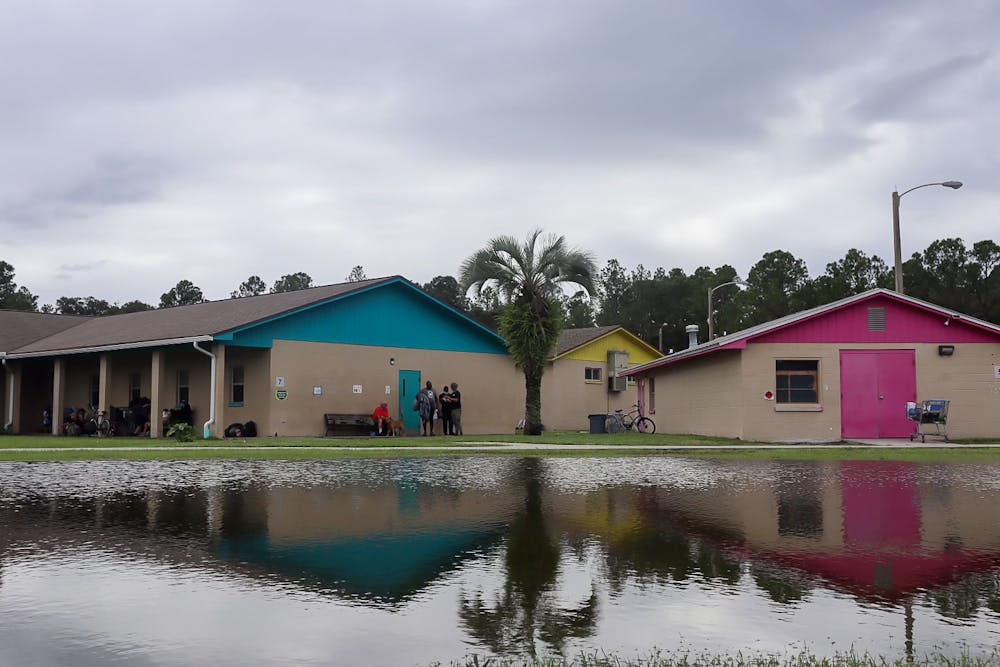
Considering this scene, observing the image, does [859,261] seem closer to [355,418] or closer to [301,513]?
[355,418]

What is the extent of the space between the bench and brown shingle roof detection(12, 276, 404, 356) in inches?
145

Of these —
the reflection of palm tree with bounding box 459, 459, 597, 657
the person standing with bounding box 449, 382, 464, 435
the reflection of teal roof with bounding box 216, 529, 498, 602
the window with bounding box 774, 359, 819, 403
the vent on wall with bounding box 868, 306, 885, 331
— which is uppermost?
the vent on wall with bounding box 868, 306, 885, 331

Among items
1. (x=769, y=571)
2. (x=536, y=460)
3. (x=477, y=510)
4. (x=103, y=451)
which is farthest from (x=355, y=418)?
(x=769, y=571)

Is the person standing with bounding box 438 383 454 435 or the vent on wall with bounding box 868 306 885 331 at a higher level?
the vent on wall with bounding box 868 306 885 331

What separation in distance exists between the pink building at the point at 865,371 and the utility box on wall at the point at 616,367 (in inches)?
673

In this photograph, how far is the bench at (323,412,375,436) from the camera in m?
28.5

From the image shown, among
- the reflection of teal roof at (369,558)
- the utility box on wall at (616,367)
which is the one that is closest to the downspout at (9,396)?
the utility box on wall at (616,367)

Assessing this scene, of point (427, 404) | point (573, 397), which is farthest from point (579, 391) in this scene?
point (427, 404)

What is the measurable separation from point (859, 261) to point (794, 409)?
5158 centimetres

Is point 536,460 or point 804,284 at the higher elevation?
point 804,284

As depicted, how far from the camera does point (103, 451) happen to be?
746 inches

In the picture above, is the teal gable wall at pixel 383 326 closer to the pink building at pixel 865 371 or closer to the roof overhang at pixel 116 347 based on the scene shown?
the roof overhang at pixel 116 347

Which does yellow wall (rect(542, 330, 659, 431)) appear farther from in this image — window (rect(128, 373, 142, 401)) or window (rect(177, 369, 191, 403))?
window (rect(128, 373, 142, 401))

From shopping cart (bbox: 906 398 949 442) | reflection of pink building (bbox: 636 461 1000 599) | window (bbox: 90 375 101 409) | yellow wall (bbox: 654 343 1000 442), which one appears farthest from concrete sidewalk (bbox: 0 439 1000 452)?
window (bbox: 90 375 101 409)
